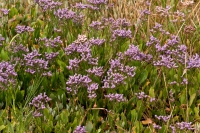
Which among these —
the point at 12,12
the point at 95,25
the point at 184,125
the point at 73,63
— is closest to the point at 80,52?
the point at 73,63

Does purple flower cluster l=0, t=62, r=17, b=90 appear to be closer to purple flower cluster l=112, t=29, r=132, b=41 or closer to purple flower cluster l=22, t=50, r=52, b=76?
purple flower cluster l=22, t=50, r=52, b=76

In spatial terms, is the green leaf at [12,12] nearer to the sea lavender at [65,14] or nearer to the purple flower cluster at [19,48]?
the sea lavender at [65,14]

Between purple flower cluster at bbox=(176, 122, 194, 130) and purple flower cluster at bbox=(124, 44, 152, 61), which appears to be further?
purple flower cluster at bbox=(124, 44, 152, 61)

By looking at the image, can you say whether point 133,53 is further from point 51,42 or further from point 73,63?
point 51,42

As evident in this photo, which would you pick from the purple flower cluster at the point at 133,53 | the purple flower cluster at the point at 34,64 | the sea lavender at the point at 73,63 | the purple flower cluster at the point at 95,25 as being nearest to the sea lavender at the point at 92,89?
the sea lavender at the point at 73,63

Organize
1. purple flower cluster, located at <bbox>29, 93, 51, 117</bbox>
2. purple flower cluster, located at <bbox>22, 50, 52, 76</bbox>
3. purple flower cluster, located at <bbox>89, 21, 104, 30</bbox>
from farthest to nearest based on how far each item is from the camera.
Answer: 1. purple flower cluster, located at <bbox>89, 21, 104, 30</bbox>
2. purple flower cluster, located at <bbox>22, 50, 52, 76</bbox>
3. purple flower cluster, located at <bbox>29, 93, 51, 117</bbox>

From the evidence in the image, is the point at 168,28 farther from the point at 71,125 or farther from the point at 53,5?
the point at 71,125

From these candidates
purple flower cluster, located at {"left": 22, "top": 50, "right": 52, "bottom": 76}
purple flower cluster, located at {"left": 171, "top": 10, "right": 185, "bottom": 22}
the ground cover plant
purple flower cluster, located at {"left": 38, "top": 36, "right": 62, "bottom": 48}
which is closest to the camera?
the ground cover plant

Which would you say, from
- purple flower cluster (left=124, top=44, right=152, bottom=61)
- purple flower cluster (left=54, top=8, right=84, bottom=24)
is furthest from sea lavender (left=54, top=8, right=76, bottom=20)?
purple flower cluster (left=124, top=44, right=152, bottom=61)

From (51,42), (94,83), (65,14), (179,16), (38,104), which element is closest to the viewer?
(38,104)
